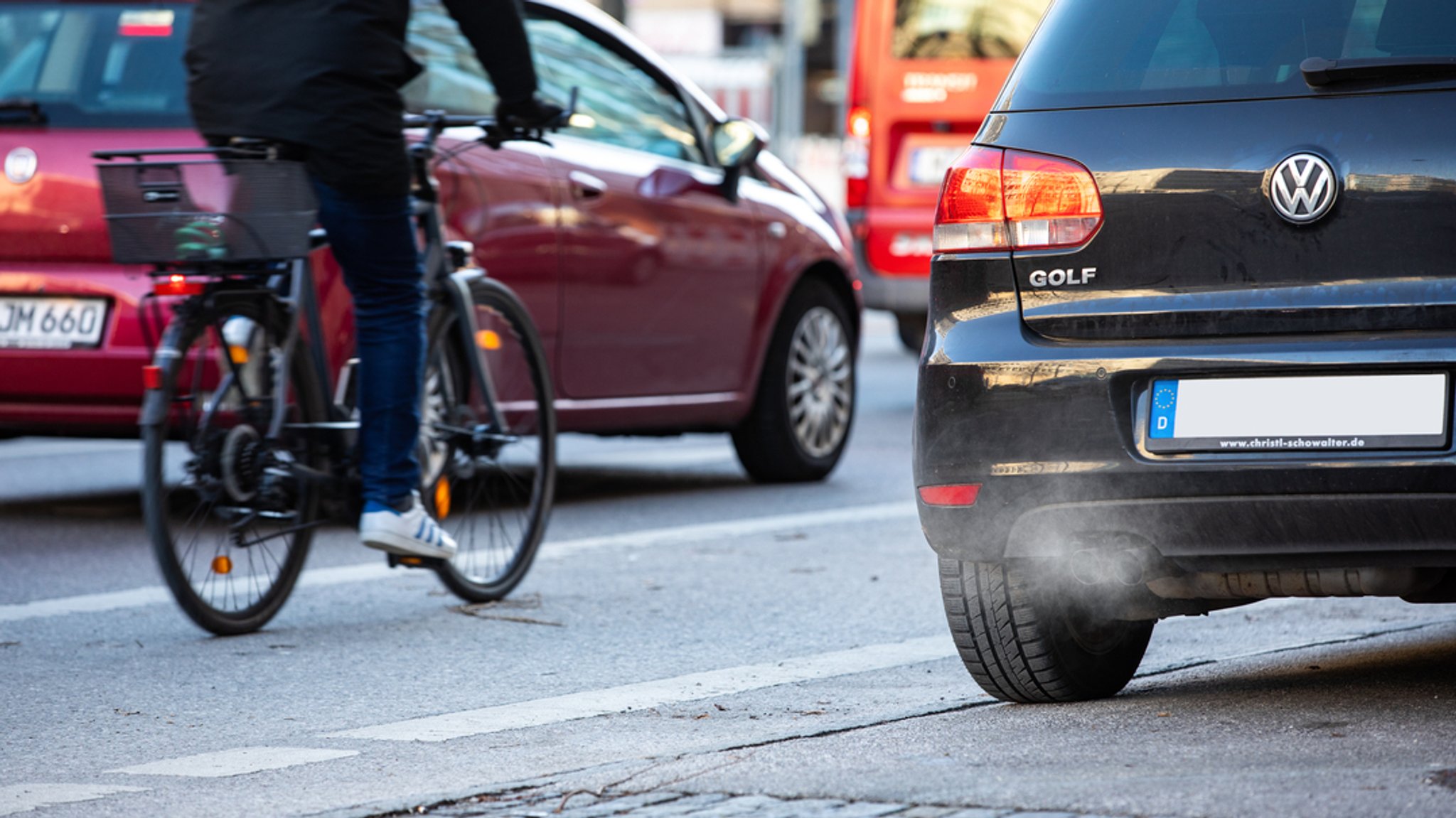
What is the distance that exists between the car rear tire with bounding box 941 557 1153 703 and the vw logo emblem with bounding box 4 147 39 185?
12.0ft

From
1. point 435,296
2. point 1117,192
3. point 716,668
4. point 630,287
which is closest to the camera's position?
point 1117,192

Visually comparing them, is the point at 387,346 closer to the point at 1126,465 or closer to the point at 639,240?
the point at 1126,465

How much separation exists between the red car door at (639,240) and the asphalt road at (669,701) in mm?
877

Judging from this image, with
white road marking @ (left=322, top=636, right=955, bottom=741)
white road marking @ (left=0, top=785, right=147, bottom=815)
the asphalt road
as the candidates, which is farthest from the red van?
white road marking @ (left=0, top=785, right=147, bottom=815)

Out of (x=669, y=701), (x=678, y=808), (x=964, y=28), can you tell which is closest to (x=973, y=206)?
(x=669, y=701)

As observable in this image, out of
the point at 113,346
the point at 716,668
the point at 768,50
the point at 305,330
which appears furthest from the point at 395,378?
the point at 768,50

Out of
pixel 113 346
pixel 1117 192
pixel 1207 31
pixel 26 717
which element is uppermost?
pixel 1207 31

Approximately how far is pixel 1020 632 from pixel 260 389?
198cm

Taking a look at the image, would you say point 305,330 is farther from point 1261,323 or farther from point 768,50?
point 768,50

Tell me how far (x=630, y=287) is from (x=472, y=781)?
413cm

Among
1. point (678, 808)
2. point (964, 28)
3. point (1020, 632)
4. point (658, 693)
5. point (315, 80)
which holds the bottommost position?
point (658, 693)

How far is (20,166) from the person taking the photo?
701cm

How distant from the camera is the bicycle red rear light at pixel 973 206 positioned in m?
4.27

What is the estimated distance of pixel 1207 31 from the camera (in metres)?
4.23
